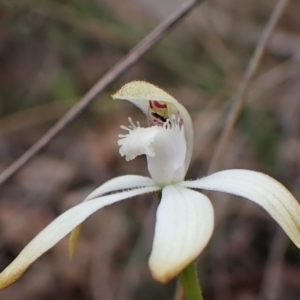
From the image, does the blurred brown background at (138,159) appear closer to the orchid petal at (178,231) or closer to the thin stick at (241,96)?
the thin stick at (241,96)

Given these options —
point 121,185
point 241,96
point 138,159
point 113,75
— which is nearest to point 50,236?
point 121,185

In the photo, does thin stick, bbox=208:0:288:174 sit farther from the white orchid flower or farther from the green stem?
the green stem

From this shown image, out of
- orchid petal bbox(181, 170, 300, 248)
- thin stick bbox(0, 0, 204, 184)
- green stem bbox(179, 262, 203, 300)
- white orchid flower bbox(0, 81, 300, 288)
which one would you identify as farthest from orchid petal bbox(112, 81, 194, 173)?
thin stick bbox(0, 0, 204, 184)

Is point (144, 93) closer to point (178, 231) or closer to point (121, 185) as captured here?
point (121, 185)

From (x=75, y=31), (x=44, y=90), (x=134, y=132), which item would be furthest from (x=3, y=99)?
(x=134, y=132)

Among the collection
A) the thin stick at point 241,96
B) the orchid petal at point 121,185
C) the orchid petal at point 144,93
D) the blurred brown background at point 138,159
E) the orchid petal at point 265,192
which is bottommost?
the orchid petal at point 265,192

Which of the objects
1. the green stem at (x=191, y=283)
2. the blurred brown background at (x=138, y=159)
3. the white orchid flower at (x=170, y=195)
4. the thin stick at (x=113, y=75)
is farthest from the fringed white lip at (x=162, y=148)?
the blurred brown background at (x=138, y=159)
